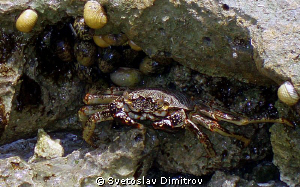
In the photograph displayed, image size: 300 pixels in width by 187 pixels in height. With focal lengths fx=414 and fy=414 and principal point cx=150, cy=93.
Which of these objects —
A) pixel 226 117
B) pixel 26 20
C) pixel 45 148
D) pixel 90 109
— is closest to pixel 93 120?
pixel 90 109

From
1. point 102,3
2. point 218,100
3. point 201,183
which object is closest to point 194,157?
point 201,183

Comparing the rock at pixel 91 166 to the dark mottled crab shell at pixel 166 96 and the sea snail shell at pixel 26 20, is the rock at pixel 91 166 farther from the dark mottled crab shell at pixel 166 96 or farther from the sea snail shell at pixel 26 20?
the sea snail shell at pixel 26 20

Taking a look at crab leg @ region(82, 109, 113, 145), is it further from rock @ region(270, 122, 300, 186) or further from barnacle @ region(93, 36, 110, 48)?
rock @ region(270, 122, 300, 186)

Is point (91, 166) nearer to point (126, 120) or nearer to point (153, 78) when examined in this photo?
point (126, 120)

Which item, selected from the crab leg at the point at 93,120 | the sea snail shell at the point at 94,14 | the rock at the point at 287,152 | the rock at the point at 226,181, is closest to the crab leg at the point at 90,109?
the crab leg at the point at 93,120

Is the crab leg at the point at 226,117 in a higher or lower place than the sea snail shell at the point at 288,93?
lower

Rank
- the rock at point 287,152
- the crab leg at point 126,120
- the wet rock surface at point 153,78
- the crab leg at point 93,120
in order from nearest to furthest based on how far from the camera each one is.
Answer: the wet rock surface at point 153,78, the rock at point 287,152, the crab leg at point 126,120, the crab leg at point 93,120
